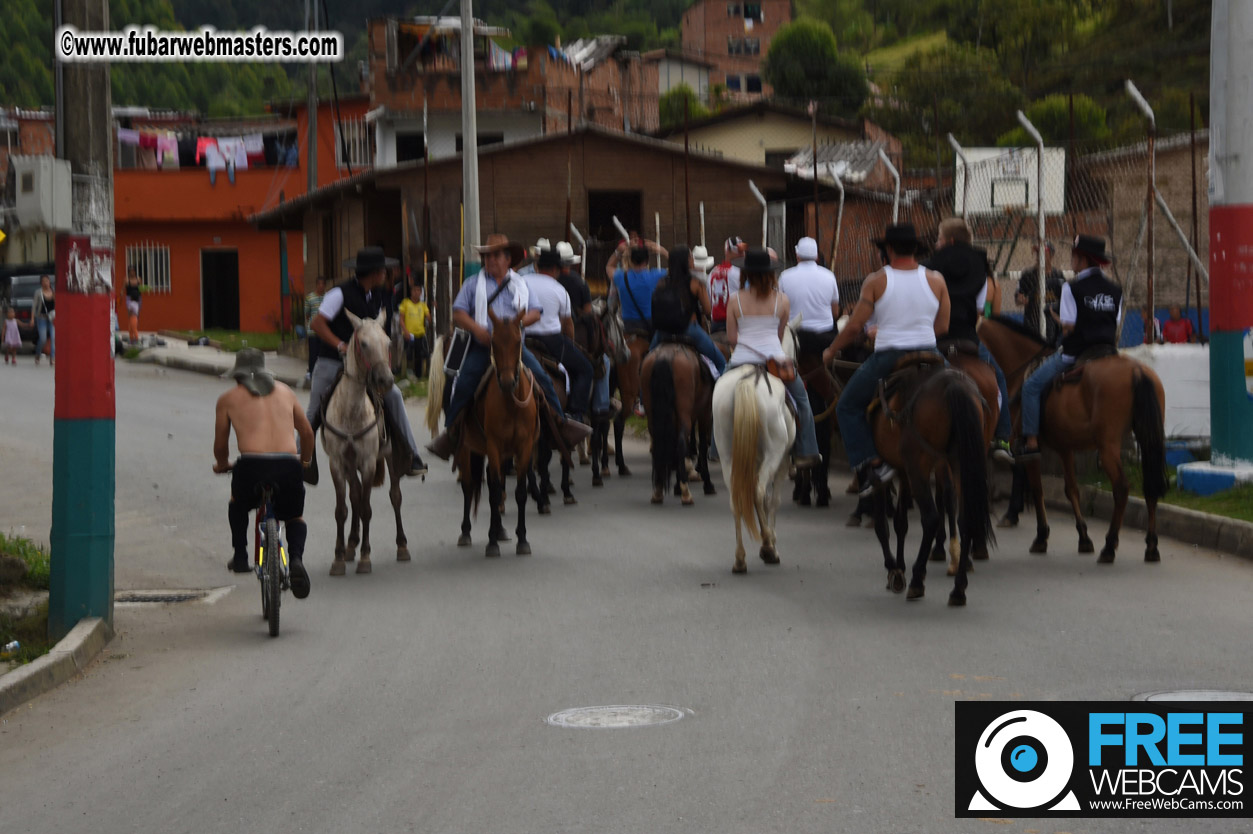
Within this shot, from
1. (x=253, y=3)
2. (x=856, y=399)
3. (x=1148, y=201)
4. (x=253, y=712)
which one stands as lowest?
(x=253, y=712)

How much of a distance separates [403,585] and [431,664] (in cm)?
280

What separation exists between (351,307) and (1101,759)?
7.74m

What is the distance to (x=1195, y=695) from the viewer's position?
25.4ft

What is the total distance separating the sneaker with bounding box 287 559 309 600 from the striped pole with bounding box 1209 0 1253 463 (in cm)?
829

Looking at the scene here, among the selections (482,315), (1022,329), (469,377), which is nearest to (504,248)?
(482,315)

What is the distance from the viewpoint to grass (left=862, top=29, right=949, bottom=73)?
354 ft

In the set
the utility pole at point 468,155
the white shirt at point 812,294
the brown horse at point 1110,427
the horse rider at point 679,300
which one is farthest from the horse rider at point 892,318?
the utility pole at point 468,155

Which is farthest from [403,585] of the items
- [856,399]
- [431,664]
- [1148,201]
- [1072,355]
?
[1148,201]

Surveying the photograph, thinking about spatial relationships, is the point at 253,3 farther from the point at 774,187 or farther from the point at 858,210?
the point at 858,210

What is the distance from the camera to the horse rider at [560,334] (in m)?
15.9

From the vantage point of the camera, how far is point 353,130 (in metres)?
56.7

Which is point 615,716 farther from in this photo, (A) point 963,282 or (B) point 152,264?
(B) point 152,264

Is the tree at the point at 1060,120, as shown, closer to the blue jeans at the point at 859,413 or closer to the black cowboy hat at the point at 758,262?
the black cowboy hat at the point at 758,262

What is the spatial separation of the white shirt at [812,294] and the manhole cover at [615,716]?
8.03 metres
